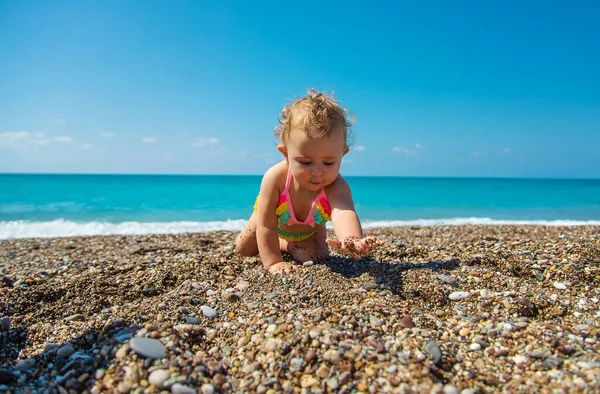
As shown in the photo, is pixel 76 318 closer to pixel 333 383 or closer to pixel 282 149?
pixel 333 383

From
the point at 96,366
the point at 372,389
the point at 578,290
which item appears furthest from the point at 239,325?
the point at 578,290

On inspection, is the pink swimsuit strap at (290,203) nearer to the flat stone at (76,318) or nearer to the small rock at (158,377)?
the flat stone at (76,318)

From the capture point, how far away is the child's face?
3756 mm

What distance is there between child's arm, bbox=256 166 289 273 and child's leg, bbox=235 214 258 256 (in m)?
0.50

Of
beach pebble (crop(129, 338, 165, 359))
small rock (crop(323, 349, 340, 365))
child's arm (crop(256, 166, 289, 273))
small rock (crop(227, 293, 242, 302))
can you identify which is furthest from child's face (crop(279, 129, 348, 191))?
beach pebble (crop(129, 338, 165, 359))

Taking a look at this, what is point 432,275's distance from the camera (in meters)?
3.78

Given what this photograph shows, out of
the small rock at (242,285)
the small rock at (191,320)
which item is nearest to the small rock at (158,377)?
the small rock at (191,320)

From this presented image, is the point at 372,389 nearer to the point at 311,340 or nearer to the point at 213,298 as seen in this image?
the point at 311,340

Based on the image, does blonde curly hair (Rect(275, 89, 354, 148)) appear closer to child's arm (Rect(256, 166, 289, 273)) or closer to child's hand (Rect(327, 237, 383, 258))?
child's arm (Rect(256, 166, 289, 273))

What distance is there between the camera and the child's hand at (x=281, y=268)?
3.99 metres

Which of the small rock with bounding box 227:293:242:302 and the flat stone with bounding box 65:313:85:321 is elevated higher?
the small rock with bounding box 227:293:242:302

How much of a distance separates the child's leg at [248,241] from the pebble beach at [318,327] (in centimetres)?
42

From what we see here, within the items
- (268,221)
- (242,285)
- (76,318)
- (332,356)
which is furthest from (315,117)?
(76,318)

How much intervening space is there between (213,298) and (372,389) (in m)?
1.80
